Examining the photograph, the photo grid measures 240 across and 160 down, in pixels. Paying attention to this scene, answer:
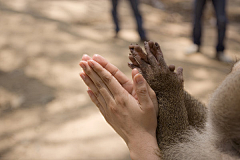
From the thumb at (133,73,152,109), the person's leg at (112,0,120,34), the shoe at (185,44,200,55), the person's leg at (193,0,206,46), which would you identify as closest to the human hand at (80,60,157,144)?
the thumb at (133,73,152,109)

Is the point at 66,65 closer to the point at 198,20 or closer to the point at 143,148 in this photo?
the point at 198,20

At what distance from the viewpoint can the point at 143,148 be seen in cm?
108

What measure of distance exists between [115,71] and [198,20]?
335cm

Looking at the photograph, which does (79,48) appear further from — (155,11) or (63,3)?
(155,11)

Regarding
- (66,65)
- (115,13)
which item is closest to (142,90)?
(66,65)

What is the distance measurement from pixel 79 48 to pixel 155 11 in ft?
12.2

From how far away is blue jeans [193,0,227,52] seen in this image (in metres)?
3.68

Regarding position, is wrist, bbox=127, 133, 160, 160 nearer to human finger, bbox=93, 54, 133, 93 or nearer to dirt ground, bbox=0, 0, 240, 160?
human finger, bbox=93, 54, 133, 93

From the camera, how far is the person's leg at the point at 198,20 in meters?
3.87

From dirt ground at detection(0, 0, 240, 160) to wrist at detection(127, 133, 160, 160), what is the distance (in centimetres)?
40

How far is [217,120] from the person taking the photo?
38.1 inches

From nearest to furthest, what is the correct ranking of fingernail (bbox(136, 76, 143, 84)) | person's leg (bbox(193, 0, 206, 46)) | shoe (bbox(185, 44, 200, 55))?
1. fingernail (bbox(136, 76, 143, 84))
2. person's leg (bbox(193, 0, 206, 46))
3. shoe (bbox(185, 44, 200, 55))

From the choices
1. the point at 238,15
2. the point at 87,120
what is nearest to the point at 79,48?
the point at 87,120

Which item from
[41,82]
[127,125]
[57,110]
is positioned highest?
[41,82]
